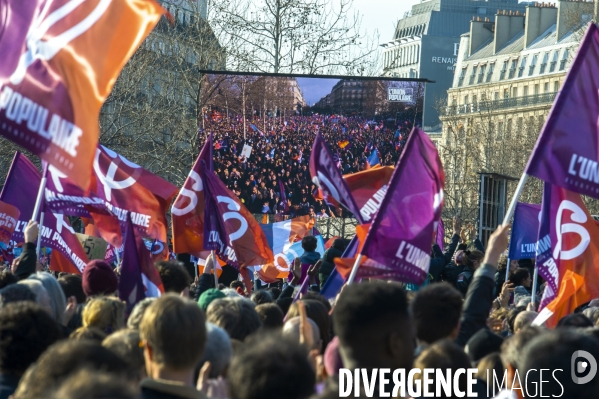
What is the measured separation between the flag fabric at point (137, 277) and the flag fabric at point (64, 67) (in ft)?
3.88

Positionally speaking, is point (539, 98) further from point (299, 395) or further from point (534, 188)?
point (299, 395)

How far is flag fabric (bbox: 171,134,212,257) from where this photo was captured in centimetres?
1177

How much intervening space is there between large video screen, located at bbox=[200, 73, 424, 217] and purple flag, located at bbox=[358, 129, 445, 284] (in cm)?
1861

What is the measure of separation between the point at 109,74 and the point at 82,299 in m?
1.74

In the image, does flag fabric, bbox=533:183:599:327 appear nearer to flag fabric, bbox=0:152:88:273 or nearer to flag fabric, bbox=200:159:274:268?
flag fabric, bbox=200:159:274:268

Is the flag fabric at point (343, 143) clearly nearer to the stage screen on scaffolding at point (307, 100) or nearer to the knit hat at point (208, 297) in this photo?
the stage screen on scaffolding at point (307, 100)

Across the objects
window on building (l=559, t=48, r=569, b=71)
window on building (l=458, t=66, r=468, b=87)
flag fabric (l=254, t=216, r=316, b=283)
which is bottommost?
flag fabric (l=254, t=216, r=316, b=283)

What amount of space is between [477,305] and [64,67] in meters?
2.67

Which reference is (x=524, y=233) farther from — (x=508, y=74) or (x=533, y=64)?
(x=508, y=74)

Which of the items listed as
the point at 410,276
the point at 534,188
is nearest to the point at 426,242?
the point at 410,276

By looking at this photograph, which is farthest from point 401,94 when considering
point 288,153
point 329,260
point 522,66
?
point 522,66

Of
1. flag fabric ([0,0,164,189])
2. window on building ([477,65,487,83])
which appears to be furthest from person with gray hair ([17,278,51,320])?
window on building ([477,65,487,83])

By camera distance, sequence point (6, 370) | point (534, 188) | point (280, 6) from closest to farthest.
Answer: point (6, 370), point (280, 6), point (534, 188)

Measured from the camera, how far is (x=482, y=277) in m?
6.16
